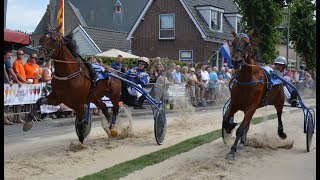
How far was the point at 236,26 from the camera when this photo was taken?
3331 cm

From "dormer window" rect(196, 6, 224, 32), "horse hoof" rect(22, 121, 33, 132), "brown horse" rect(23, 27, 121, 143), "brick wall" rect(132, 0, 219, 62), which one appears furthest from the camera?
"dormer window" rect(196, 6, 224, 32)

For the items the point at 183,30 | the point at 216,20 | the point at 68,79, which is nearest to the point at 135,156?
the point at 68,79

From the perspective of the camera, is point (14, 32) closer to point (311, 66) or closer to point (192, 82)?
point (192, 82)

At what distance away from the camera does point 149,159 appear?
7.28 meters

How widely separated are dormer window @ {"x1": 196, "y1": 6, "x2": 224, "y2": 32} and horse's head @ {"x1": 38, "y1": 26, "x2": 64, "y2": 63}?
26237 mm

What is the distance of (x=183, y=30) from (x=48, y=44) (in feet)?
86.5

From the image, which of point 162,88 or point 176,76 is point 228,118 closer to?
point 162,88

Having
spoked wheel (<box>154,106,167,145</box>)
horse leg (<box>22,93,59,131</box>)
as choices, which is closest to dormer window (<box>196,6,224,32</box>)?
spoked wheel (<box>154,106,167,145</box>)

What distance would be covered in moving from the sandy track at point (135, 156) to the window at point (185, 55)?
21.4 m

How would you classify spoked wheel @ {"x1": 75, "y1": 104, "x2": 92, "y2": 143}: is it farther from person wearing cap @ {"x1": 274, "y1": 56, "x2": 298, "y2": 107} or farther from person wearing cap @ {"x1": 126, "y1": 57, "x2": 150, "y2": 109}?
person wearing cap @ {"x1": 274, "y1": 56, "x2": 298, "y2": 107}

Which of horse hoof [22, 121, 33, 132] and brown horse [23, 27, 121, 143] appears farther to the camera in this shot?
brown horse [23, 27, 121, 143]

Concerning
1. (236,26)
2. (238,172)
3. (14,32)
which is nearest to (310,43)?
(236,26)

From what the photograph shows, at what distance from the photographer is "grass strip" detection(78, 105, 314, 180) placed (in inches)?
240

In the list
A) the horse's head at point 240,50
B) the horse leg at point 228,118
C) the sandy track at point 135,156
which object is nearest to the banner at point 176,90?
the sandy track at point 135,156
